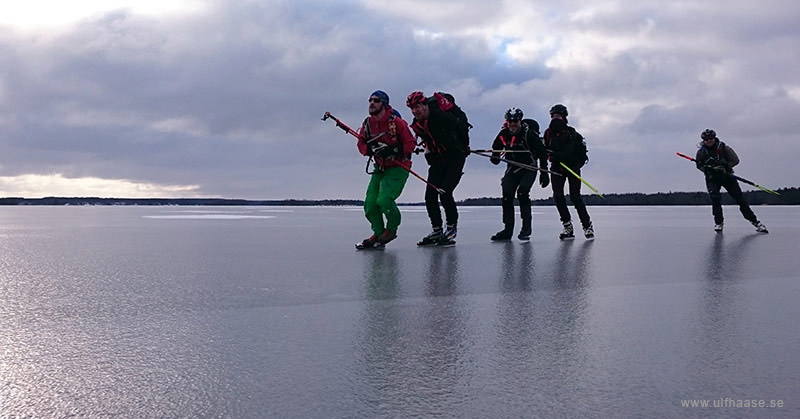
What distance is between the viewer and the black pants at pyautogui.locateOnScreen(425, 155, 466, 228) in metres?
9.95

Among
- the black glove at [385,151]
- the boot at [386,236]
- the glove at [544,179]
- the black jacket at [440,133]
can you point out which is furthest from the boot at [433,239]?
the glove at [544,179]

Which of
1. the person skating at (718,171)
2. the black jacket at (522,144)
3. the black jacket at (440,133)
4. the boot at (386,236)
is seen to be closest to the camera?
the boot at (386,236)

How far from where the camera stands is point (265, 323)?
3.79m

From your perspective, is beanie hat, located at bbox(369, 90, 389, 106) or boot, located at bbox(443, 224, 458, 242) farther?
boot, located at bbox(443, 224, 458, 242)

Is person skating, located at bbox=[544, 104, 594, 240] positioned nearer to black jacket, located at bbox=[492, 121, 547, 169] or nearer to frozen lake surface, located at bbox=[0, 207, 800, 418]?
black jacket, located at bbox=[492, 121, 547, 169]

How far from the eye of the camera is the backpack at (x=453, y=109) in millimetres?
9789

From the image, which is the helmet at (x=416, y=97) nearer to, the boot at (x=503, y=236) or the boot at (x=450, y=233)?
the boot at (x=450, y=233)

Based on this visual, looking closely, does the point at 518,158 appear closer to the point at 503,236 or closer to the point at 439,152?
the point at 503,236

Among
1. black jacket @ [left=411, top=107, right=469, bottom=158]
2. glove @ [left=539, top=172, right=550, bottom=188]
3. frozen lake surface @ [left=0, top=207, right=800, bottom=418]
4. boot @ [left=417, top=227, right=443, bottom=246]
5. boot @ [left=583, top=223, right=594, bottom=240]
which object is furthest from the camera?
glove @ [left=539, top=172, right=550, bottom=188]

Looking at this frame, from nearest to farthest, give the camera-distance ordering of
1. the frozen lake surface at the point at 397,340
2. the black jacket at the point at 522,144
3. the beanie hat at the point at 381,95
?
the frozen lake surface at the point at 397,340 < the beanie hat at the point at 381,95 < the black jacket at the point at 522,144

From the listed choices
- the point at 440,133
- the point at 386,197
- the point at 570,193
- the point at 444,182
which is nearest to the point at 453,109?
the point at 440,133

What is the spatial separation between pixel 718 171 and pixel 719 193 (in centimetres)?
52

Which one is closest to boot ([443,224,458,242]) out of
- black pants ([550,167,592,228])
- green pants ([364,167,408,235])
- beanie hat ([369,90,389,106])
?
green pants ([364,167,408,235])

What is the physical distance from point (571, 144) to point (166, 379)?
9677 millimetres
